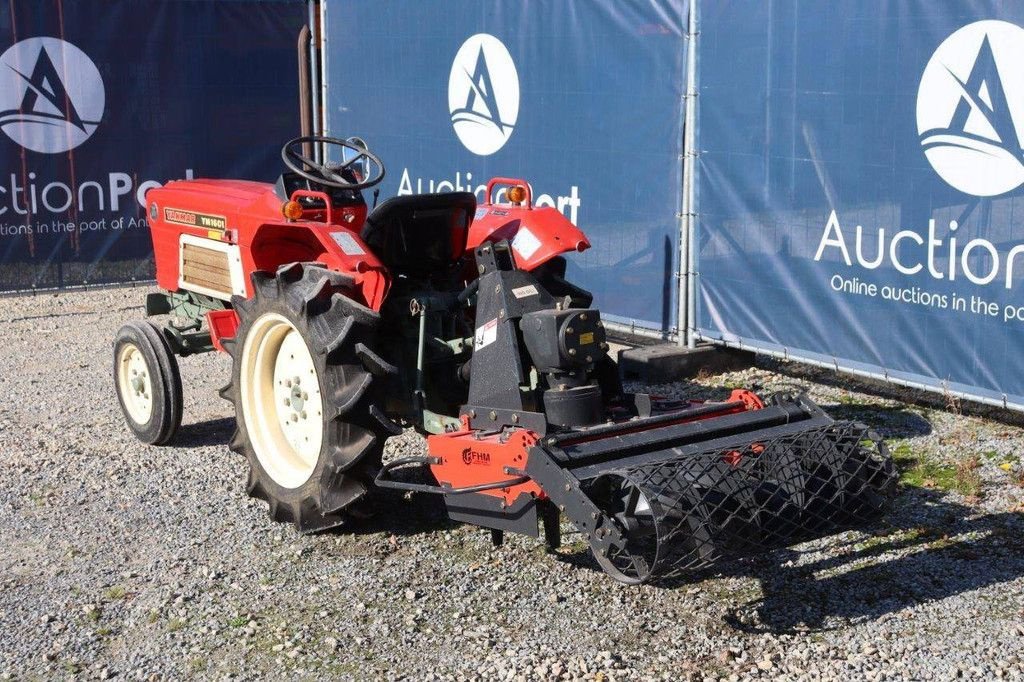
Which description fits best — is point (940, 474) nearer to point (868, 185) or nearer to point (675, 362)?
point (868, 185)

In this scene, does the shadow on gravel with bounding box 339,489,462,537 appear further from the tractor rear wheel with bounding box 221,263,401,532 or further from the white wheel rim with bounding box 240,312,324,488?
the white wheel rim with bounding box 240,312,324,488

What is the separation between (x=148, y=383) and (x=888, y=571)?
3.84 metres

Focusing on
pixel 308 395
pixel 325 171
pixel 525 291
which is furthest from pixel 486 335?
pixel 325 171

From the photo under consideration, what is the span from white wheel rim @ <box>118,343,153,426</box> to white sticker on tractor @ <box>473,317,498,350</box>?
7.99 ft

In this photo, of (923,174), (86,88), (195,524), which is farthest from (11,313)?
(923,174)

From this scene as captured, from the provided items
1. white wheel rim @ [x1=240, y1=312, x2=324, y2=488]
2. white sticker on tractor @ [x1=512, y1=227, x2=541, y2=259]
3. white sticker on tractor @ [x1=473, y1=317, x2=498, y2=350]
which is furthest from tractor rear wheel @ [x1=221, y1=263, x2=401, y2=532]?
white sticker on tractor @ [x1=512, y1=227, x2=541, y2=259]

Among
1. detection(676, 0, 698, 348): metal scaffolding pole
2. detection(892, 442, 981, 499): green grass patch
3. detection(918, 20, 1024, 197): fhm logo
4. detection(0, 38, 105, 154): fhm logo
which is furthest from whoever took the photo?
detection(0, 38, 105, 154): fhm logo

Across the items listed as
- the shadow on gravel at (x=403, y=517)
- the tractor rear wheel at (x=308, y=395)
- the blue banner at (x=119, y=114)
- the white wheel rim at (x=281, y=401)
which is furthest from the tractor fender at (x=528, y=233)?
the blue banner at (x=119, y=114)

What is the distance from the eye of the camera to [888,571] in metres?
4.89

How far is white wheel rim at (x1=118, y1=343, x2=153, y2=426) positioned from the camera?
677cm

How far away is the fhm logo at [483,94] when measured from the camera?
8984mm

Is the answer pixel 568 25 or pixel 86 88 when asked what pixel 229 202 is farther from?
pixel 86 88

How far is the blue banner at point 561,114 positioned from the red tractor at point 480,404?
2.48m

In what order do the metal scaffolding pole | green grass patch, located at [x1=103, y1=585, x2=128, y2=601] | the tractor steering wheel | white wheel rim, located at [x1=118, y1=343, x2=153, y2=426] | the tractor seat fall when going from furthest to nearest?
1. the metal scaffolding pole
2. white wheel rim, located at [x1=118, y1=343, x2=153, y2=426]
3. the tractor steering wheel
4. the tractor seat
5. green grass patch, located at [x1=103, y1=585, x2=128, y2=601]
